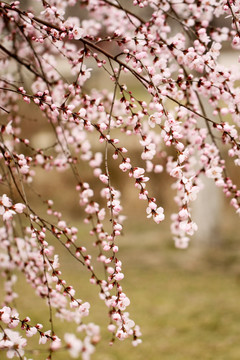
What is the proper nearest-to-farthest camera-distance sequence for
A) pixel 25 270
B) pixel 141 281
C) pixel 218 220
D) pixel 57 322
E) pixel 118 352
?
pixel 25 270
pixel 118 352
pixel 57 322
pixel 141 281
pixel 218 220

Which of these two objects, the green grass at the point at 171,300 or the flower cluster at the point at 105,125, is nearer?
the flower cluster at the point at 105,125

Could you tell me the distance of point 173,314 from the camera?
20.6ft

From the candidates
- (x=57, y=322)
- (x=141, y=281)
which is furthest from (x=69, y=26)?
(x=141, y=281)

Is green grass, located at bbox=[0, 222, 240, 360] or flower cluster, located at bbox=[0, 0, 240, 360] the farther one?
green grass, located at bbox=[0, 222, 240, 360]

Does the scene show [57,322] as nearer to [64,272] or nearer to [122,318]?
[64,272]

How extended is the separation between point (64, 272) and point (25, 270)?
5035 millimetres

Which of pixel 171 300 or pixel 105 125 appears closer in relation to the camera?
pixel 105 125

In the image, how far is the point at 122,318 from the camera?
2.36 meters

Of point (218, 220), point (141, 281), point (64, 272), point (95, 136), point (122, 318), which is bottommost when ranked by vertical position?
point (122, 318)

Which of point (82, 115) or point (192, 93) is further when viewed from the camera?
point (192, 93)

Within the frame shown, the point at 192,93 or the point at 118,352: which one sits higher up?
the point at 192,93

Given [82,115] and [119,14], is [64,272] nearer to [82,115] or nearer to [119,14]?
[119,14]

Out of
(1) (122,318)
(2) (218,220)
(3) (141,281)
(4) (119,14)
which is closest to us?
(1) (122,318)

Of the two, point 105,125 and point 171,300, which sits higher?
point 171,300
